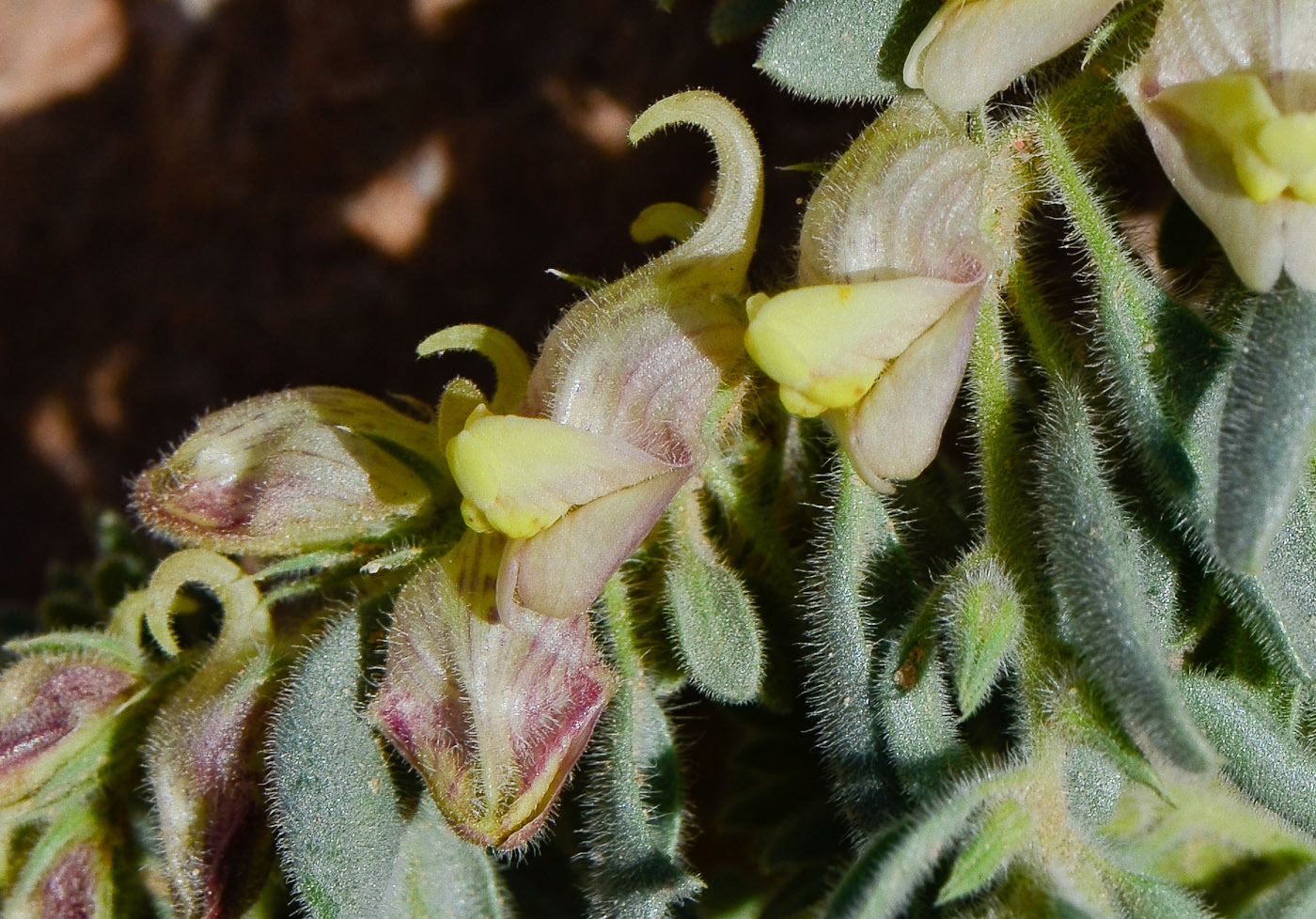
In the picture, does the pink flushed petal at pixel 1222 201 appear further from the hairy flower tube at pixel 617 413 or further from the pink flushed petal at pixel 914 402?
the hairy flower tube at pixel 617 413

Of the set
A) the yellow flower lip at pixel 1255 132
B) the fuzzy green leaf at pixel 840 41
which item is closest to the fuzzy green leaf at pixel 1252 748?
the yellow flower lip at pixel 1255 132

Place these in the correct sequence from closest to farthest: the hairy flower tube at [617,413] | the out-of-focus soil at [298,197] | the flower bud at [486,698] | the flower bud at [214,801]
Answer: the hairy flower tube at [617,413]
the flower bud at [486,698]
the flower bud at [214,801]
the out-of-focus soil at [298,197]

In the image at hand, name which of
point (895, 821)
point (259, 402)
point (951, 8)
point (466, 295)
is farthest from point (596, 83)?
point (895, 821)

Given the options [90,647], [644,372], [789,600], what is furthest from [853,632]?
[90,647]

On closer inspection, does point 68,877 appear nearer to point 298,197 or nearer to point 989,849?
point 989,849

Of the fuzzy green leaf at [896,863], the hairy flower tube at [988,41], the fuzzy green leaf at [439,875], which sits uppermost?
the hairy flower tube at [988,41]

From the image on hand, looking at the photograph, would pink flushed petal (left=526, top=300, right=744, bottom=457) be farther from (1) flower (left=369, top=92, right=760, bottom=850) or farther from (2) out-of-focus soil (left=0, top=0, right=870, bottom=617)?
(2) out-of-focus soil (left=0, top=0, right=870, bottom=617)

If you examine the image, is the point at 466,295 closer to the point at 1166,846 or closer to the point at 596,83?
the point at 596,83
